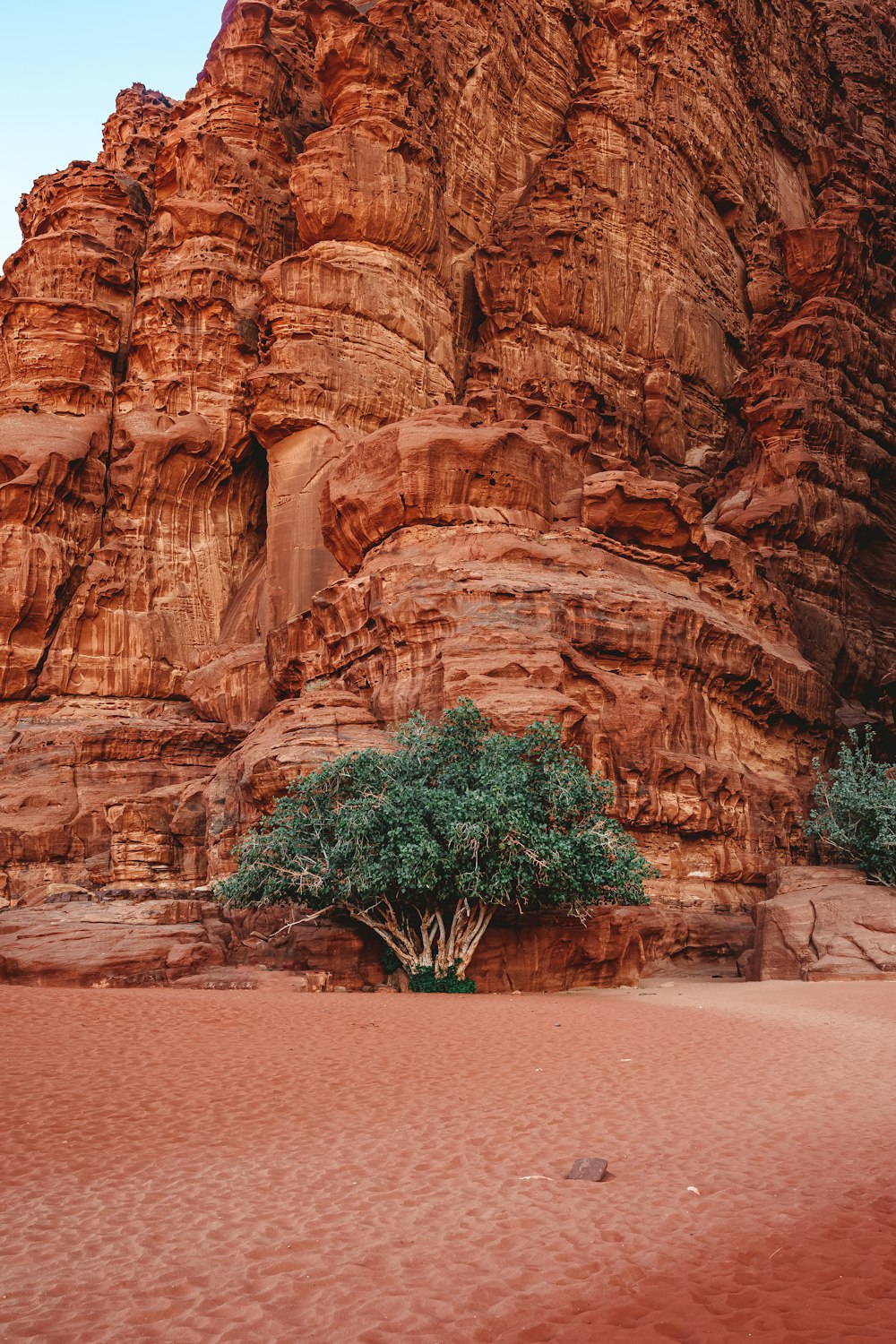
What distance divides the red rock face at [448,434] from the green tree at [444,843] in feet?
9.44

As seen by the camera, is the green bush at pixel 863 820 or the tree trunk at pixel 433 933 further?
the green bush at pixel 863 820

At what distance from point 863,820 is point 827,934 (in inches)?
209

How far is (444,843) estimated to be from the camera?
2031cm

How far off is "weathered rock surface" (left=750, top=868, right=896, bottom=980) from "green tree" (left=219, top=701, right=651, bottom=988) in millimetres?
4500

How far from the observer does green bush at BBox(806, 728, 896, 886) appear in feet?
86.5

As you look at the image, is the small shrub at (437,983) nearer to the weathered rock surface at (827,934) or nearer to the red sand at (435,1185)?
the red sand at (435,1185)

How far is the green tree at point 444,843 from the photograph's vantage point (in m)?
19.6

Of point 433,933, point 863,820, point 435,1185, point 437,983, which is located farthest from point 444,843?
point 863,820

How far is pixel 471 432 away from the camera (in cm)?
3117

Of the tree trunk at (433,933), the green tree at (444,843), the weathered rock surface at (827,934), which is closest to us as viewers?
the green tree at (444,843)

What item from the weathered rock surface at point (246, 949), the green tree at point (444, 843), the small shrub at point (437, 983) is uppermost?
the green tree at point (444, 843)

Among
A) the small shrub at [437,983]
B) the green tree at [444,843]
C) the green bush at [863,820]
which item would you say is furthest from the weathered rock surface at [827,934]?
the small shrub at [437,983]

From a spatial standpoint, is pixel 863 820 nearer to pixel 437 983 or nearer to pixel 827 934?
pixel 827 934

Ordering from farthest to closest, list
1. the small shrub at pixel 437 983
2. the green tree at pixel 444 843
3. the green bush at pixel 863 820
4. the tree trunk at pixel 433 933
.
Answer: the green bush at pixel 863 820, the tree trunk at pixel 433 933, the small shrub at pixel 437 983, the green tree at pixel 444 843
